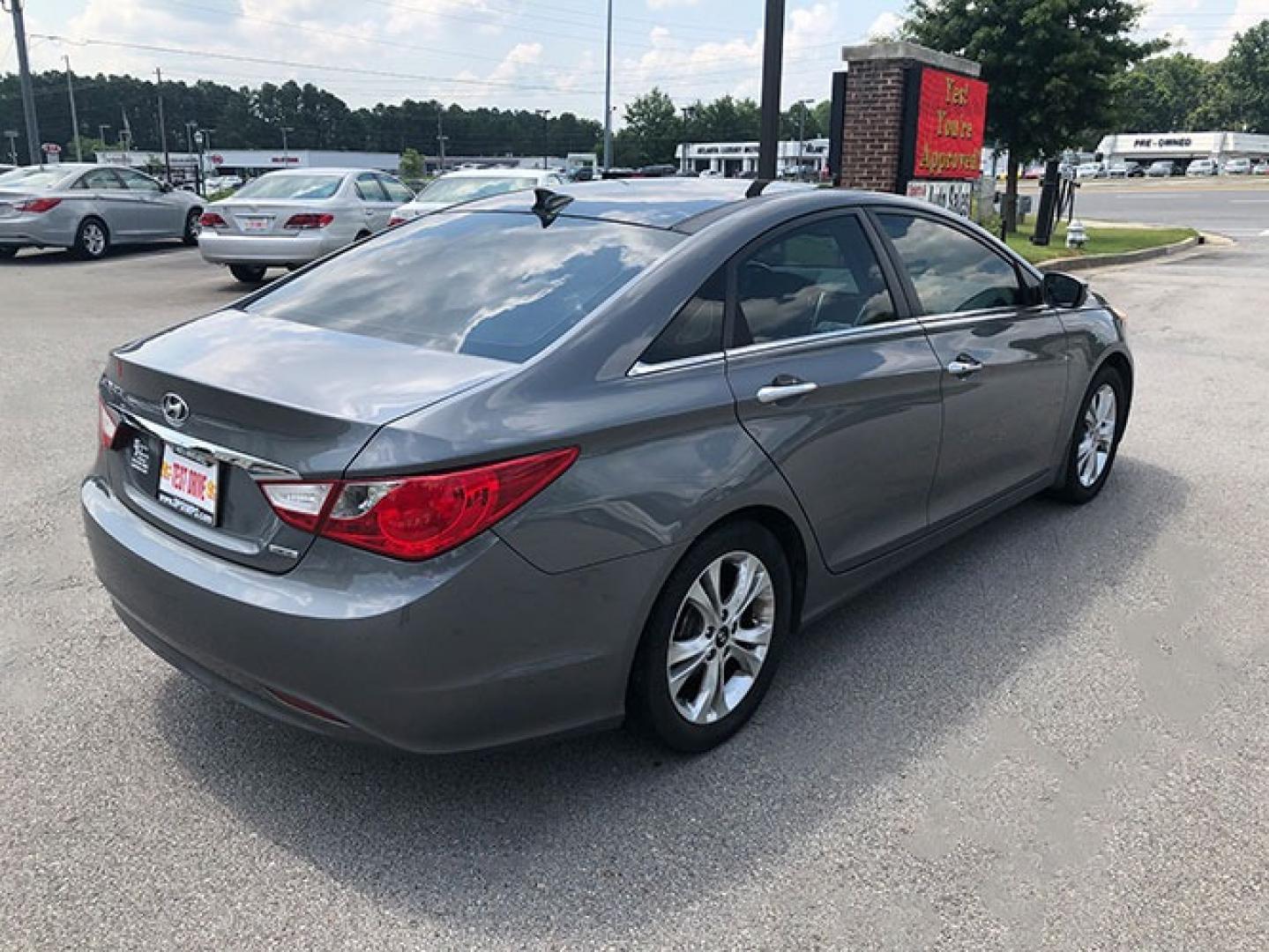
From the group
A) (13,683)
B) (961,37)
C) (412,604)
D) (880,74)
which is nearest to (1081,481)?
(412,604)

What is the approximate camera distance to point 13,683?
3410mm

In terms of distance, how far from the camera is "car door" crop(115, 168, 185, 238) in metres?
17.2

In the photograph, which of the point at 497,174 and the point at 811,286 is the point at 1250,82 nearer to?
the point at 497,174

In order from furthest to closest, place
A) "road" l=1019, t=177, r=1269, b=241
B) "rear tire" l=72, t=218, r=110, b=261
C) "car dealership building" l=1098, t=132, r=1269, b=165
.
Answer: "car dealership building" l=1098, t=132, r=1269, b=165, "road" l=1019, t=177, r=1269, b=241, "rear tire" l=72, t=218, r=110, b=261

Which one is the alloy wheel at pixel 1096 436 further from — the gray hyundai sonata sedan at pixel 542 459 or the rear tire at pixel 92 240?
the rear tire at pixel 92 240

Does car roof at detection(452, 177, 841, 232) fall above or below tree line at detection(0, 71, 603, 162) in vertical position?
below

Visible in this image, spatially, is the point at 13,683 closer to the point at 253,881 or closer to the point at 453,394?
the point at 253,881

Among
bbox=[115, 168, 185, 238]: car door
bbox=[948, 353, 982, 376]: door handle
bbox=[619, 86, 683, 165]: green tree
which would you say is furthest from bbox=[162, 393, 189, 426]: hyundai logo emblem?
bbox=[619, 86, 683, 165]: green tree

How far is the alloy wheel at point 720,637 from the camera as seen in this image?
9.64 feet

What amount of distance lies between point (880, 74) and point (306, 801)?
12.8 metres

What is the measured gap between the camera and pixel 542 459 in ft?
8.15

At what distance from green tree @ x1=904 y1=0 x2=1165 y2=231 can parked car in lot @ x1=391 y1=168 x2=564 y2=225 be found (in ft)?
32.4

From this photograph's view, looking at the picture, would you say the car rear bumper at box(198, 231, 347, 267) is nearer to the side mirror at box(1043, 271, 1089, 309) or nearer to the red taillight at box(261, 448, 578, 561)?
the side mirror at box(1043, 271, 1089, 309)

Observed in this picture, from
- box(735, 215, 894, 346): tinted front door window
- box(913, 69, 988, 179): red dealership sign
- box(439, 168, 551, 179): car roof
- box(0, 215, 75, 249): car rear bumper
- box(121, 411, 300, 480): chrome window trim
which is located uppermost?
box(913, 69, 988, 179): red dealership sign
